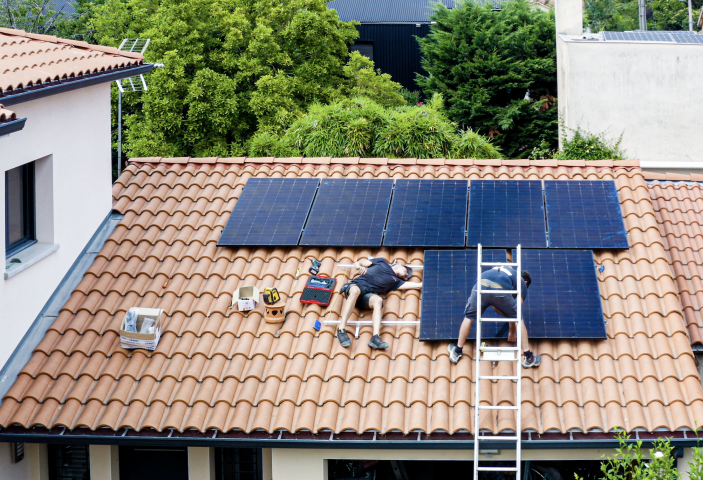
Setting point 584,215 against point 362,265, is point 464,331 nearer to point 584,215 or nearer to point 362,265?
point 362,265

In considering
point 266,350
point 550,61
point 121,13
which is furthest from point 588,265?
point 121,13

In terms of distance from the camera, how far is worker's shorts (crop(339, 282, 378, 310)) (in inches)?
458

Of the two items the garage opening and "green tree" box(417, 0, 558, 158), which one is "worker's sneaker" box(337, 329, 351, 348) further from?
"green tree" box(417, 0, 558, 158)

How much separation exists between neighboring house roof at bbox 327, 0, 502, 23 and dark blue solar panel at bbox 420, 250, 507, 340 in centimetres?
4152

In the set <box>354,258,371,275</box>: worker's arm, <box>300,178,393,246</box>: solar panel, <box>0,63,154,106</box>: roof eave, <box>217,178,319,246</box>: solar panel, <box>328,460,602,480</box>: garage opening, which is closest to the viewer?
<box>0,63,154,106</box>: roof eave

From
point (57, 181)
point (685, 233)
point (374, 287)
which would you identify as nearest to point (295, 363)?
point (374, 287)

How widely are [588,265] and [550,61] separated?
27.5m

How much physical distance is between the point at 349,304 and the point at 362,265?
35.4 inches

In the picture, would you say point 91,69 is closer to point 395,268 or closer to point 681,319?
point 395,268

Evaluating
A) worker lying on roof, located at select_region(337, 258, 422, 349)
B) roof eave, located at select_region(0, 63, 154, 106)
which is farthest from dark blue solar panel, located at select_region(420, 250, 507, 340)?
roof eave, located at select_region(0, 63, 154, 106)

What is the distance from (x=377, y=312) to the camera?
37.3 feet

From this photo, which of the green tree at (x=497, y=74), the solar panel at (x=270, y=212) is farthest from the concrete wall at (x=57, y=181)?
the green tree at (x=497, y=74)

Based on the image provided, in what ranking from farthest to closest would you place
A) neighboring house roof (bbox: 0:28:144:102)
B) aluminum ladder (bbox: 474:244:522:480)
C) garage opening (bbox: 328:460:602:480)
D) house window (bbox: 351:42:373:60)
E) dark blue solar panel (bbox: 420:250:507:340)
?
1. house window (bbox: 351:42:373:60)
2. garage opening (bbox: 328:460:602:480)
3. dark blue solar panel (bbox: 420:250:507:340)
4. neighboring house roof (bbox: 0:28:144:102)
5. aluminum ladder (bbox: 474:244:522:480)

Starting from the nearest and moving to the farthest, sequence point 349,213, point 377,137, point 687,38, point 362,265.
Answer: point 362,265
point 349,213
point 377,137
point 687,38
